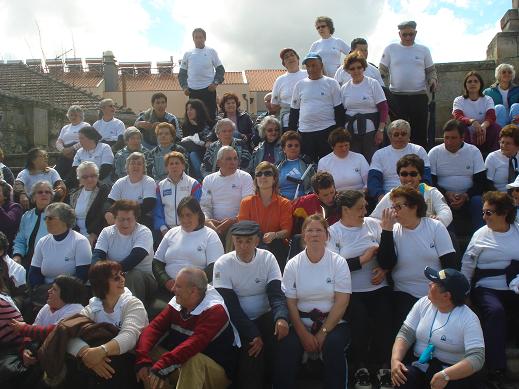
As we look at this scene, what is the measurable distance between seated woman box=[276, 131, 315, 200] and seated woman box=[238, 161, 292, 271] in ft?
2.70

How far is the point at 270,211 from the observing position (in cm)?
577

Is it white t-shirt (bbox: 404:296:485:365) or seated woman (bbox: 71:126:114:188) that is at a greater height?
seated woman (bbox: 71:126:114:188)

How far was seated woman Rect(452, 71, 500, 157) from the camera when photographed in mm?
7414

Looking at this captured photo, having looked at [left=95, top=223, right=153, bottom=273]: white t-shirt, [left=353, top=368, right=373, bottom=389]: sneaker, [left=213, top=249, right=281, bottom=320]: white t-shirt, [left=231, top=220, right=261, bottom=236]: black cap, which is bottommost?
[left=353, top=368, right=373, bottom=389]: sneaker

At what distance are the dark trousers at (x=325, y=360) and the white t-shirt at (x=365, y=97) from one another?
11.8ft

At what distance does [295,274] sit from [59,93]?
18728mm

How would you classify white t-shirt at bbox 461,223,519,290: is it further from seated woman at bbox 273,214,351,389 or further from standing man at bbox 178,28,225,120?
standing man at bbox 178,28,225,120

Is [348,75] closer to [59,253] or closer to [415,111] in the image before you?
[415,111]

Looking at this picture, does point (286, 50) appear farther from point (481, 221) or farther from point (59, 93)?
point (59, 93)

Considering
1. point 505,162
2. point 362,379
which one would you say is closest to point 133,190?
point 362,379

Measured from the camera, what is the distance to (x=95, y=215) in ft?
21.9

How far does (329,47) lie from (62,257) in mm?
5022

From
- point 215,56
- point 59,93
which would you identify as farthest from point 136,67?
point 215,56

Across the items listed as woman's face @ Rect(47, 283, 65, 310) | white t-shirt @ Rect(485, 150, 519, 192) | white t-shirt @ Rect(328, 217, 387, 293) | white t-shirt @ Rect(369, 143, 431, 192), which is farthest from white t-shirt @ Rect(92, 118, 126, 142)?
white t-shirt @ Rect(485, 150, 519, 192)
